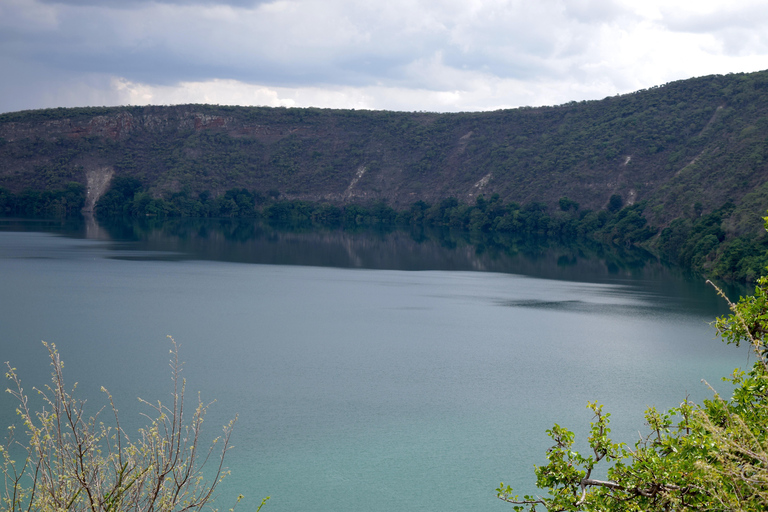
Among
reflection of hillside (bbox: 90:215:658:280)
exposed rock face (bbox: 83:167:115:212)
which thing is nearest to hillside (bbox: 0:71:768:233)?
exposed rock face (bbox: 83:167:115:212)

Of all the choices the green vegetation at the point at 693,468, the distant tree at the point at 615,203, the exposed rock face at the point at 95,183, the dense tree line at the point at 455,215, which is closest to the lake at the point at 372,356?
the green vegetation at the point at 693,468

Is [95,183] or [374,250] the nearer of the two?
[374,250]

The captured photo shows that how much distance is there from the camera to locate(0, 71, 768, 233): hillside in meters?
73.5

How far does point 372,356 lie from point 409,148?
84.0 metres

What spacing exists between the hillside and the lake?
34.4 meters

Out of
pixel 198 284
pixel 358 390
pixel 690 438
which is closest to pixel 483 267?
pixel 198 284

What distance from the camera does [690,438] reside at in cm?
610

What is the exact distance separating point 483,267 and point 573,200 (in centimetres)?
3354

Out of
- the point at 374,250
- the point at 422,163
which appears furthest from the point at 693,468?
the point at 422,163

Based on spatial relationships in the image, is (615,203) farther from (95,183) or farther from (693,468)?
(693,468)

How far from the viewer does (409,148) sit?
102 m

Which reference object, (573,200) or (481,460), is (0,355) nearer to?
(481,460)

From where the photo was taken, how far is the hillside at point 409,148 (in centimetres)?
7350

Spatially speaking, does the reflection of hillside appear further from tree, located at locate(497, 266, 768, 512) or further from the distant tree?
tree, located at locate(497, 266, 768, 512)
